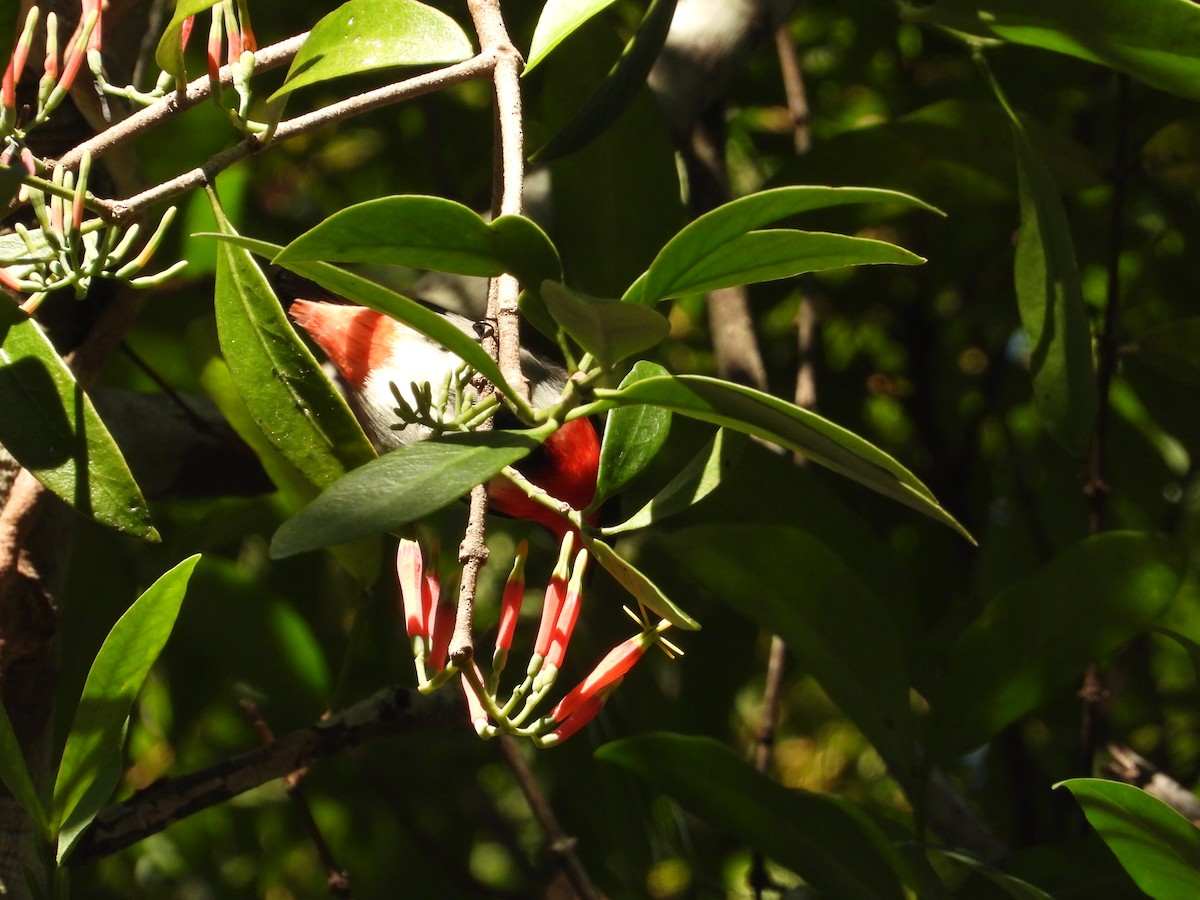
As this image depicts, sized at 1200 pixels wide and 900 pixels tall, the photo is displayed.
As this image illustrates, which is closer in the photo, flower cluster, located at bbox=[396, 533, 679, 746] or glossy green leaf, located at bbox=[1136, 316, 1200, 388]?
flower cluster, located at bbox=[396, 533, 679, 746]

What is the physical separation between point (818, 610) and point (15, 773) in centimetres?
71

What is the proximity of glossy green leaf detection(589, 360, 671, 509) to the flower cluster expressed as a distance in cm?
11

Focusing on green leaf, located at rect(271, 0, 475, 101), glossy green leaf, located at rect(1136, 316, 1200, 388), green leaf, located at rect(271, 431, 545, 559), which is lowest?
glossy green leaf, located at rect(1136, 316, 1200, 388)

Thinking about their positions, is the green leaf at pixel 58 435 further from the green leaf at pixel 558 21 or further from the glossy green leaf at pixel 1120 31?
the glossy green leaf at pixel 1120 31

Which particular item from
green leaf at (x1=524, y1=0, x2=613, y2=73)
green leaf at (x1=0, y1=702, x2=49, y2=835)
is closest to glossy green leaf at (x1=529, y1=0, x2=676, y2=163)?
green leaf at (x1=524, y1=0, x2=613, y2=73)

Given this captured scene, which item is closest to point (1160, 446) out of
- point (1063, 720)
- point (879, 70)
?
point (1063, 720)

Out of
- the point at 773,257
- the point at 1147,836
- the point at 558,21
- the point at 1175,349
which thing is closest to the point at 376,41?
the point at 558,21

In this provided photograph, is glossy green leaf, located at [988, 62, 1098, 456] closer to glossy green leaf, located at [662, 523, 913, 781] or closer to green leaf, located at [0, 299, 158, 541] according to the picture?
glossy green leaf, located at [662, 523, 913, 781]

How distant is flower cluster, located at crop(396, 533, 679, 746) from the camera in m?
0.67

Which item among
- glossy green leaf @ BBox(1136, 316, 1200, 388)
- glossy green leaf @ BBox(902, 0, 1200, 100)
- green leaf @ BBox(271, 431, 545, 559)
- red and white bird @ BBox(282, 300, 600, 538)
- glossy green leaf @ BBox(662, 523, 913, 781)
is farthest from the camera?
glossy green leaf @ BBox(1136, 316, 1200, 388)

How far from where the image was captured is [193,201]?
5.36 feet

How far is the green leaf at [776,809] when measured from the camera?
1.04 m

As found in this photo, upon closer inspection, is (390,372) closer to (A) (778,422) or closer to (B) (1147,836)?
(A) (778,422)

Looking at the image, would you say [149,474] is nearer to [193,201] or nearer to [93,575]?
[93,575]
